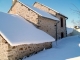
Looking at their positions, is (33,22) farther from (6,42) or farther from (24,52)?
(6,42)

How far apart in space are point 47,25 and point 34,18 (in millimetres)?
2044

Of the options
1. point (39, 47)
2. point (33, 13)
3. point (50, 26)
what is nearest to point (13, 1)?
point (33, 13)

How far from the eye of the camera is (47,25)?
1430cm

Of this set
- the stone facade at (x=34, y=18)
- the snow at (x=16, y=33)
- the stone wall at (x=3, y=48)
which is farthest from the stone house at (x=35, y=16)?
the stone wall at (x=3, y=48)

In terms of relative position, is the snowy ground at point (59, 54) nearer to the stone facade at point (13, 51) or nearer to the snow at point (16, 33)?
the stone facade at point (13, 51)

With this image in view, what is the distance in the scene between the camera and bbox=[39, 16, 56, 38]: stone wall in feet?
43.9

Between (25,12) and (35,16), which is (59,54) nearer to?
(35,16)

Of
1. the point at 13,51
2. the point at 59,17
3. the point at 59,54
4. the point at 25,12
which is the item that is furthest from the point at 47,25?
the point at 13,51

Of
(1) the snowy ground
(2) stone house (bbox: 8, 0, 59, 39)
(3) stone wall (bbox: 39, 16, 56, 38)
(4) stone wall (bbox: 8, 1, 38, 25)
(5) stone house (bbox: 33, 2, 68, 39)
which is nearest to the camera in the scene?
(1) the snowy ground

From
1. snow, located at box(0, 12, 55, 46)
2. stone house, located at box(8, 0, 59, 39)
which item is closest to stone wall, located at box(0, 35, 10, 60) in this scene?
snow, located at box(0, 12, 55, 46)

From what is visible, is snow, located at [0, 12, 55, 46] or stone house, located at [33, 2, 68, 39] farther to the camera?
stone house, located at [33, 2, 68, 39]

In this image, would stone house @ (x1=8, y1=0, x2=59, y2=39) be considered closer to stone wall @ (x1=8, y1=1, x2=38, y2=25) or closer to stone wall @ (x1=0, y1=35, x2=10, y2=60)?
stone wall @ (x1=8, y1=1, x2=38, y2=25)

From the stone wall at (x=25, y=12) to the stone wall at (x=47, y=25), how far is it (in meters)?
0.71

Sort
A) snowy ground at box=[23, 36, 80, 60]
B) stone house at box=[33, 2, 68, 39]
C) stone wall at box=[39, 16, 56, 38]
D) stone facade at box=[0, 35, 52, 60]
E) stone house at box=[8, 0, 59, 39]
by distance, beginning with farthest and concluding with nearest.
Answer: stone house at box=[33, 2, 68, 39] → stone wall at box=[39, 16, 56, 38] → stone house at box=[8, 0, 59, 39] → snowy ground at box=[23, 36, 80, 60] → stone facade at box=[0, 35, 52, 60]
